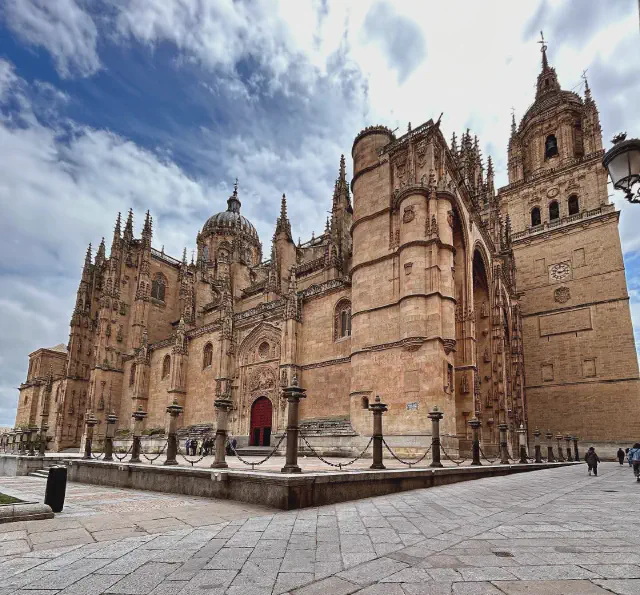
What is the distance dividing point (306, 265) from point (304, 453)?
47.3 ft

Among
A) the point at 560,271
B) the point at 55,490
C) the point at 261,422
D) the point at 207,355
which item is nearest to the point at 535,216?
the point at 560,271

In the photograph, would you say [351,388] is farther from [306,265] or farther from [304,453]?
[306,265]

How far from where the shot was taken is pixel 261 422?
25.0 meters

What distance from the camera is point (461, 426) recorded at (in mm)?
18672

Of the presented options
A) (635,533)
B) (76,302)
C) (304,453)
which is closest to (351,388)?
(304,453)

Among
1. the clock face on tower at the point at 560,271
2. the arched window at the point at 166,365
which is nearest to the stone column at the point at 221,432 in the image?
the arched window at the point at 166,365

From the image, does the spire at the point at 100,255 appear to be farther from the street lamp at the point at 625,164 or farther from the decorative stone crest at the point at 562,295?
the street lamp at the point at 625,164

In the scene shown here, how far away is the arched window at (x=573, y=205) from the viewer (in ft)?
112

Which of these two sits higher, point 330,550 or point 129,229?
point 129,229

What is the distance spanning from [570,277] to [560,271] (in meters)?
0.93

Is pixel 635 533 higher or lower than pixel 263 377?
lower

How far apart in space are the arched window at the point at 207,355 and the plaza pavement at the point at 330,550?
22.2 m

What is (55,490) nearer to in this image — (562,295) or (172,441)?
(172,441)

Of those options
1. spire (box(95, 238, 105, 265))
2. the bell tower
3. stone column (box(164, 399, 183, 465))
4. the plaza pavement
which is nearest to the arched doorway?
stone column (box(164, 399, 183, 465))
